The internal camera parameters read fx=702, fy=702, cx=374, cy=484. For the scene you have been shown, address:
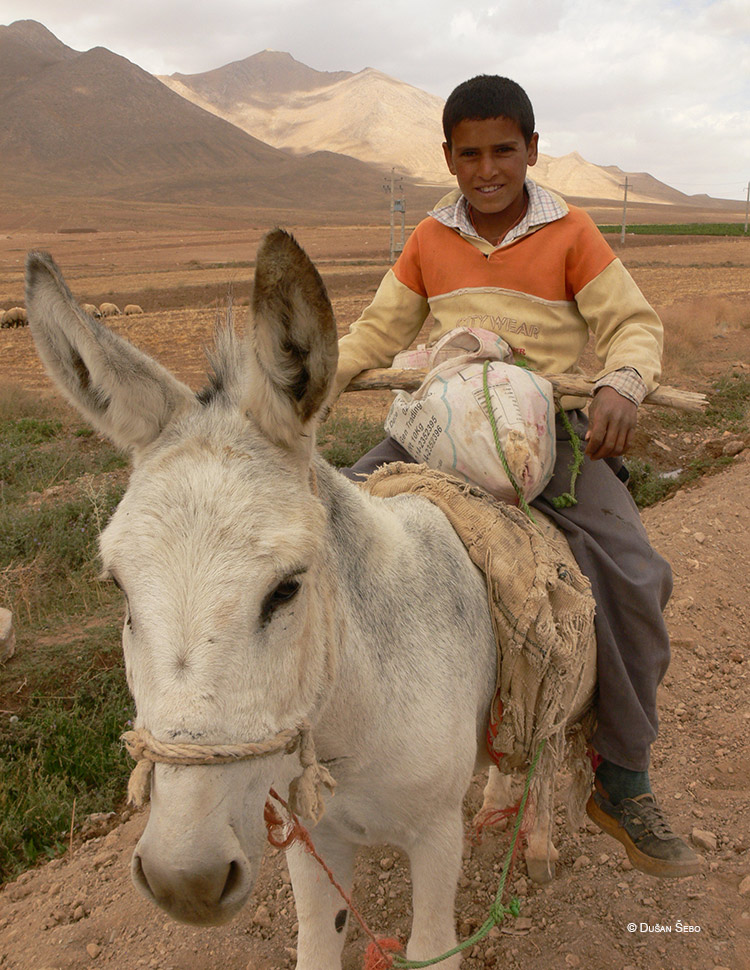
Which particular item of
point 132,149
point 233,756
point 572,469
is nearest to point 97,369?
point 233,756

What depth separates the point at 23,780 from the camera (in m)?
3.91

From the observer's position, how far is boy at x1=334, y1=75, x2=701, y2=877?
8.55ft

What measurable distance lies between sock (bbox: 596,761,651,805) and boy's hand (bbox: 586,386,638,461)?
134 centimetres

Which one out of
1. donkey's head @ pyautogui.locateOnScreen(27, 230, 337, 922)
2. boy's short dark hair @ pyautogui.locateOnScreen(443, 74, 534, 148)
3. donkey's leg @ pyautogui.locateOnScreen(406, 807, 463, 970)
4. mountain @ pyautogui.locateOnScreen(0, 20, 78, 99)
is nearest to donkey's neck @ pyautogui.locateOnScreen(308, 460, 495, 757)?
donkey's head @ pyautogui.locateOnScreen(27, 230, 337, 922)

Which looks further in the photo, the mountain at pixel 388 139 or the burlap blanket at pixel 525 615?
the mountain at pixel 388 139

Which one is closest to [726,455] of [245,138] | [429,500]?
[429,500]

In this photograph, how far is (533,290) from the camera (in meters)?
2.76

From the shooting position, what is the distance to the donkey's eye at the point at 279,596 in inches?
57.9

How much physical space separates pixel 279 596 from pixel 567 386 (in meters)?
1.47

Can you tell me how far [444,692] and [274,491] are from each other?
0.86 meters

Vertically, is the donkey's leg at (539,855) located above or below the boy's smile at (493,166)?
below

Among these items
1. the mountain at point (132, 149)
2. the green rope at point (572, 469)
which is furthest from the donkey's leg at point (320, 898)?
the mountain at point (132, 149)

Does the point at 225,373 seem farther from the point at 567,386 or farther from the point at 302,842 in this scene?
the point at 302,842

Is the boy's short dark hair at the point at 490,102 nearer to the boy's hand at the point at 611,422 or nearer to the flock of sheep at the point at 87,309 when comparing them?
the boy's hand at the point at 611,422
